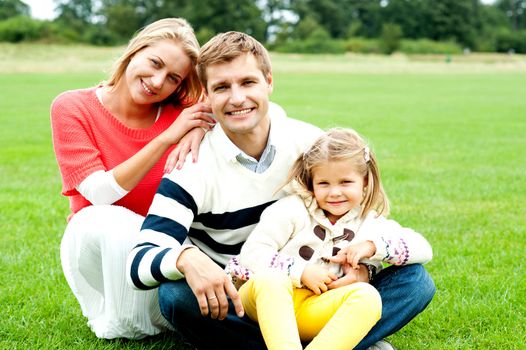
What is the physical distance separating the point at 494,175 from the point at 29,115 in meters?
11.1

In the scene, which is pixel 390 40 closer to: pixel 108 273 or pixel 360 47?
pixel 360 47

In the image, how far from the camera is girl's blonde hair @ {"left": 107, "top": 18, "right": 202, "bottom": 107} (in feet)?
12.0

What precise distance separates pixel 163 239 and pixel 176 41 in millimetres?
1111

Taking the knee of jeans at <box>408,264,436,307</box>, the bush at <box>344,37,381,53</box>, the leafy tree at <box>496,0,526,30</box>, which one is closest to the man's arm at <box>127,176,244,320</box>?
the knee of jeans at <box>408,264,436,307</box>

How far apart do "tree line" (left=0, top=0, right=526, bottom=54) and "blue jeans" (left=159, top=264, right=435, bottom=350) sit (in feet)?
199

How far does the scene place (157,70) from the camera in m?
3.66

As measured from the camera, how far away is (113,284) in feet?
11.3

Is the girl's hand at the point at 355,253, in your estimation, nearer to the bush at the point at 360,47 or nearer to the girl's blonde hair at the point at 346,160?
the girl's blonde hair at the point at 346,160

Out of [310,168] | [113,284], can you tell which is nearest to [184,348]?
[113,284]

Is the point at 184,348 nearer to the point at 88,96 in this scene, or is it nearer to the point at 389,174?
the point at 88,96

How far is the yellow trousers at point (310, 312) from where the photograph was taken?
2803mm

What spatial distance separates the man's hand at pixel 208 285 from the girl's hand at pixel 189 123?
80 centimetres

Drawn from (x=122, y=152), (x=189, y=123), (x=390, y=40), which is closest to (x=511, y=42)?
(x=390, y=40)

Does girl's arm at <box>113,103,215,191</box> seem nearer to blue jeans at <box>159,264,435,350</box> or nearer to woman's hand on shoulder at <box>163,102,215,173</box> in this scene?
woman's hand on shoulder at <box>163,102,215,173</box>
